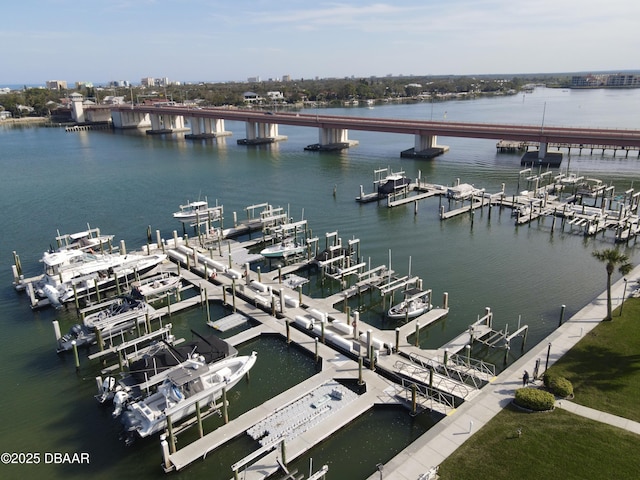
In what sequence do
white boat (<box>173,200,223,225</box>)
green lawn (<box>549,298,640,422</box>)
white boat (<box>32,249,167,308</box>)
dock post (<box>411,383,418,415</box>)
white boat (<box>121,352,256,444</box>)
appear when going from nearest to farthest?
Answer: white boat (<box>121,352,256,444</box>) → green lawn (<box>549,298,640,422</box>) → dock post (<box>411,383,418,415</box>) → white boat (<box>32,249,167,308</box>) → white boat (<box>173,200,223,225</box>)

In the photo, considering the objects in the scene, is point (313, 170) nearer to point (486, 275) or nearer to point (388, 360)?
point (486, 275)

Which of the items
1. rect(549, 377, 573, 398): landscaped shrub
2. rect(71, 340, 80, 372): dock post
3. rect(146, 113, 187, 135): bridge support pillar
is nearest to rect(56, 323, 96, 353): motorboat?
rect(71, 340, 80, 372): dock post

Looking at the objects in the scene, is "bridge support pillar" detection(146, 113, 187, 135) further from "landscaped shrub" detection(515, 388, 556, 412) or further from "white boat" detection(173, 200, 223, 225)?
"landscaped shrub" detection(515, 388, 556, 412)

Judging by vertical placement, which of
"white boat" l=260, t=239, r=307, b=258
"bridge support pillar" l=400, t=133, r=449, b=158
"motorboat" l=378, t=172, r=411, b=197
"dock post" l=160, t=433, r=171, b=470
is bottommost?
"dock post" l=160, t=433, r=171, b=470

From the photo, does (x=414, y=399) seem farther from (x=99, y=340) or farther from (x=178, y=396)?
(x=99, y=340)

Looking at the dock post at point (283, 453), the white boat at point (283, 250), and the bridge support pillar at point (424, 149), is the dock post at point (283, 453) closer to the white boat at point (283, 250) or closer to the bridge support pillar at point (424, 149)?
the white boat at point (283, 250)

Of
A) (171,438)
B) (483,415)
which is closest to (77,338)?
(171,438)

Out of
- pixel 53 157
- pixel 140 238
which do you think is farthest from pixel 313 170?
pixel 53 157

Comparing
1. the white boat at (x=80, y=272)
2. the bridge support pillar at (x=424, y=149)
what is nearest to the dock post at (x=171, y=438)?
the white boat at (x=80, y=272)
